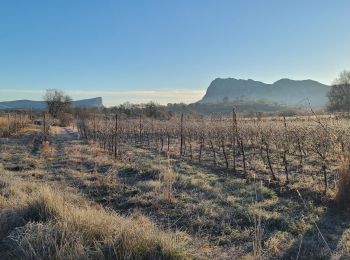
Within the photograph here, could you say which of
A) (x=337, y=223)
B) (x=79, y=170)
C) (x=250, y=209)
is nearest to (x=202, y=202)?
(x=250, y=209)

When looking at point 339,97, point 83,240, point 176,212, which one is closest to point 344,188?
point 176,212

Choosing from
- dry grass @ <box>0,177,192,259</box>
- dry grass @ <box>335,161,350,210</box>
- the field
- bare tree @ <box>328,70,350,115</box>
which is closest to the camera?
dry grass @ <box>0,177,192,259</box>

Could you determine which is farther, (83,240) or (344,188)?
(344,188)

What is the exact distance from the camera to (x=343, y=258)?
5211 millimetres

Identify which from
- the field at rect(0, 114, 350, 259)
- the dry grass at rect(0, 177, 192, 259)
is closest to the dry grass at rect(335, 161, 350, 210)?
the field at rect(0, 114, 350, 259)

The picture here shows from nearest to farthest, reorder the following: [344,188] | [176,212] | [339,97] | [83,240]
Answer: [83,240] < [176,212] < [344,188] < [339,97]

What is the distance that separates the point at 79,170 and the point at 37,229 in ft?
27.8

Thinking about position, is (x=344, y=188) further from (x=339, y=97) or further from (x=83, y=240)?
(x=339, y=97)

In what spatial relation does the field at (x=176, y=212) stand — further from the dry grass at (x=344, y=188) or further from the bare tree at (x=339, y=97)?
the bare tree at (x=339, y=97)

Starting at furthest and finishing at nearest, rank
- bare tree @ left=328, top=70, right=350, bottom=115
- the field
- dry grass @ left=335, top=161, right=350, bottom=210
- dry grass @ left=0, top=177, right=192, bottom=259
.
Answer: bare tree @ left=328, top=70, right=350, bottom=115 < dry grass @ left=335, top=161, right=350, bottom=210 < the field < dry grass @ left=0, top=177, right=192, bottom=259

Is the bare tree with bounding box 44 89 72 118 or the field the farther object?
the bare tree with bounding box 44 89 72 118

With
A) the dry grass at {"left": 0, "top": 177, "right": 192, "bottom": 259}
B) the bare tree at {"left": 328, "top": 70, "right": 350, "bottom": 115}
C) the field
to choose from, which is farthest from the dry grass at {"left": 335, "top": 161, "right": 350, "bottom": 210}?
the bare tree at {"left": 328, "top": 70, "right": 350, "bottom": 115}

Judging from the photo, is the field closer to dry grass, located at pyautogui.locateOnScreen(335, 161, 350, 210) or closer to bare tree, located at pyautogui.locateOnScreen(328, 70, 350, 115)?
dry grass, located at pyautogui.locateOnScreen(335, 161, 350, 210)

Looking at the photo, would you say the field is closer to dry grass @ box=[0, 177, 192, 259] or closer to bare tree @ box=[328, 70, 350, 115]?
dry grass @ box=[0, 177, 192, 259]
